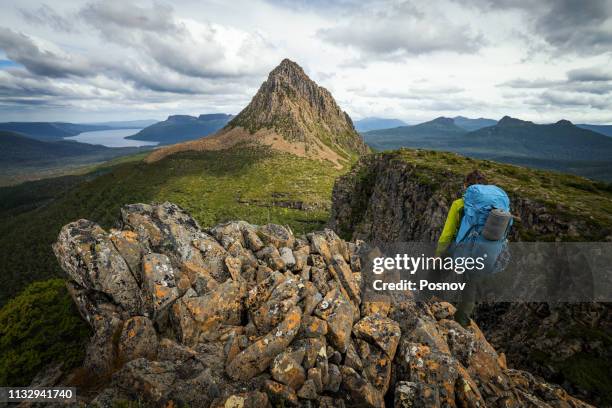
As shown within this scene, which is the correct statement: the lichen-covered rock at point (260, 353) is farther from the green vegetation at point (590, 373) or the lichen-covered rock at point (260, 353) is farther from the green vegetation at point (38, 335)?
the green vegetation at point (590, 373)

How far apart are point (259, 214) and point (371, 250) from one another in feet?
490

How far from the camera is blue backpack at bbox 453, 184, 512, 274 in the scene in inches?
392

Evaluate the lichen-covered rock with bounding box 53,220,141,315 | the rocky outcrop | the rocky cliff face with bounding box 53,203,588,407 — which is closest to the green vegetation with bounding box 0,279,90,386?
the rocky cliff face with bounding box 53,203,588,407

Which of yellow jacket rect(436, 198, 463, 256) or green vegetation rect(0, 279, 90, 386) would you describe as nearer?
yellow jacket rect(436, 198, 463, 256)

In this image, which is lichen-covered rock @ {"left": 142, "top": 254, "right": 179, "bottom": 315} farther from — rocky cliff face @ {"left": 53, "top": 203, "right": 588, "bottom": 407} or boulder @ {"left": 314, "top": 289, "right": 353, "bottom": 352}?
boulder @ {"left": 314, "top": 289, "right": 353, "bottom": 352}

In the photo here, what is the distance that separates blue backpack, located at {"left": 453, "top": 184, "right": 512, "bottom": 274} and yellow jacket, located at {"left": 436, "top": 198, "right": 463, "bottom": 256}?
1.39 ft

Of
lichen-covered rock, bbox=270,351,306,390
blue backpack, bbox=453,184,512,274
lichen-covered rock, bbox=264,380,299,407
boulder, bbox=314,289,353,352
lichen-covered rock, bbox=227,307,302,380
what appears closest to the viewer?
lichen-covered rock, bbox=264,380,299,407

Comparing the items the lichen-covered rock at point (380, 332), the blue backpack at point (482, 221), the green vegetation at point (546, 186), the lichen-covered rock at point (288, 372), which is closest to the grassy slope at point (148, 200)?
the green vegetation at point (546, 186)

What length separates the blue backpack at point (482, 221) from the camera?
997 centimetres

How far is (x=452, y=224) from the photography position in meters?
11.7

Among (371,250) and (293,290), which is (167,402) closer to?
(293,290)

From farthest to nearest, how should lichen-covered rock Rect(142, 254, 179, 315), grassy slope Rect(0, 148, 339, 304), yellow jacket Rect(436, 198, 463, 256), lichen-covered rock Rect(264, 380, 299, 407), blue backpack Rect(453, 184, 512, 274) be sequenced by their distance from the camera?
grassy slope Rect(0, 148, 339, 304) → lichen-covered rock Rect(142, 254, 179, 315) → yellow jacket Rect(436, 198, 463, 256) → blue backpack Rect(453, 184, 512, 274) → lichen-covered rock Rect(264, 380, 299, 407)

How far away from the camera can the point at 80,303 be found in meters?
12.7

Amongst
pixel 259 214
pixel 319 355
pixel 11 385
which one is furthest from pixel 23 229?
pixel 319 355
